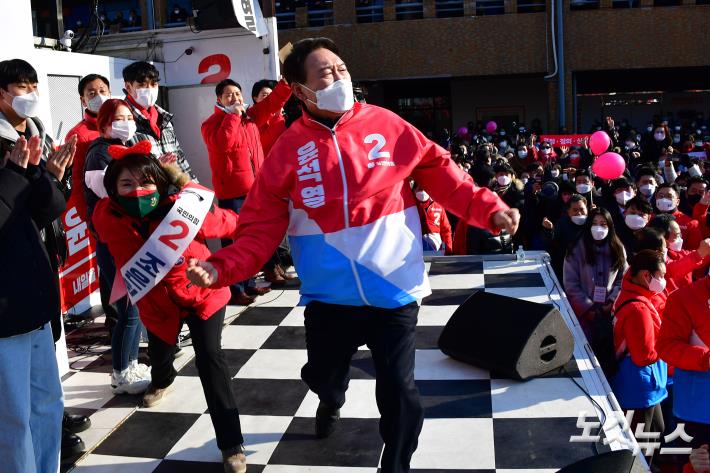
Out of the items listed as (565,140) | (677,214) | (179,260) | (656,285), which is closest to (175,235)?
(179,260)

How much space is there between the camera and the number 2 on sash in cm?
277

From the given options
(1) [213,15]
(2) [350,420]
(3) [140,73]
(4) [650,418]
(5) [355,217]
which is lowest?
(4) [650,418]

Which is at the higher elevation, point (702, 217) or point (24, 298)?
point (24, 298)

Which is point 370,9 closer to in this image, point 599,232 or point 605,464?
point 599,232

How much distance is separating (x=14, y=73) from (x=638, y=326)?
3.12 meters

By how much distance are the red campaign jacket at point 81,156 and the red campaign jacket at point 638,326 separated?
9.62 ft

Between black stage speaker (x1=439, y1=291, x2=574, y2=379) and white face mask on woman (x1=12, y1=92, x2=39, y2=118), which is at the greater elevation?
white face mask on woman (x1=12, y1=92, x2=39, y2=118)

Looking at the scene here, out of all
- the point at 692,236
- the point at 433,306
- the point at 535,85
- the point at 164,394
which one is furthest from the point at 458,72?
the point at 164,394

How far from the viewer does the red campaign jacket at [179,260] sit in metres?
2.85

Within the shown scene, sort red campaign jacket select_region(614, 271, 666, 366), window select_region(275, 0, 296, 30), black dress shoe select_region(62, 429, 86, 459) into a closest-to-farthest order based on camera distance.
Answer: black dress shoe select_region(62, 429, 86, 459), red campaign jacket select_region(614, 271, 666, 366), window select_region(275, 0, 296, 30)

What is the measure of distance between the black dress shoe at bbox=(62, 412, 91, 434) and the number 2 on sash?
3.30 ft

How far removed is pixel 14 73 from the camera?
265 cm

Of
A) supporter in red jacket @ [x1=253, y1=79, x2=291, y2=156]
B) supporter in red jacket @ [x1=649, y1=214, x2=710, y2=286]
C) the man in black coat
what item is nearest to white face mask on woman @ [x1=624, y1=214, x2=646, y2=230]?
supporter in red jacket @ [x1=649, y1=214, x2=710, y2=286]

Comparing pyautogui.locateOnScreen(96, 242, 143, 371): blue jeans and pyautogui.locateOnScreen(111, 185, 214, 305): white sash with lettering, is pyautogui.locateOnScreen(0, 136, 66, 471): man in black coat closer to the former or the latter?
pyautogui.locateOnScreen(111, 185, 214, 305): white sash with lettering
